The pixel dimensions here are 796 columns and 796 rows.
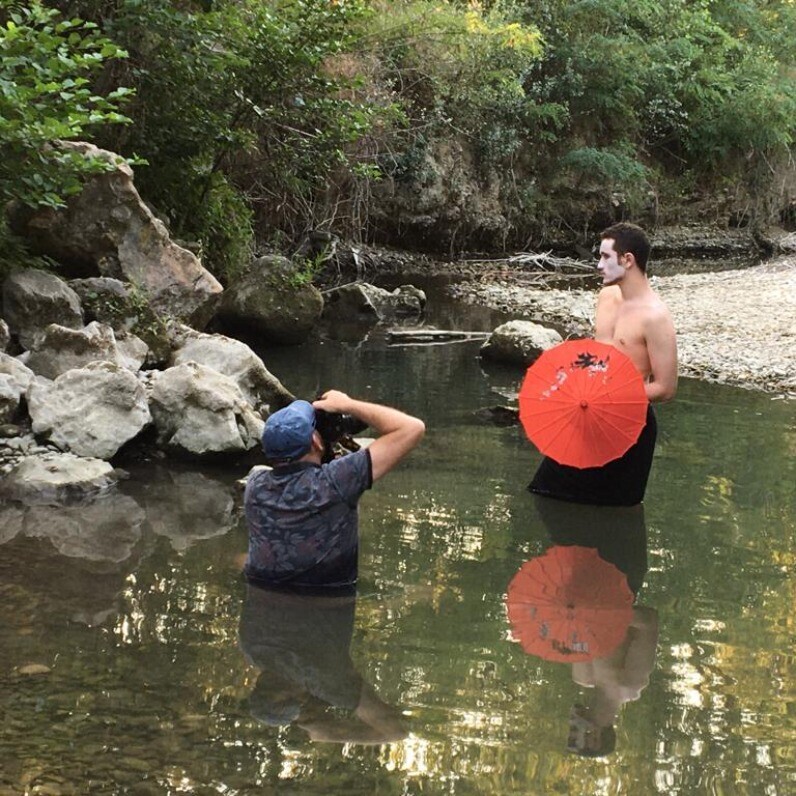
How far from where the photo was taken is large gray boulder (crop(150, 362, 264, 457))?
802 cm

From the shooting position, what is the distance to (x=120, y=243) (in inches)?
448

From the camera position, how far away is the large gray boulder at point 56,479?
22.9 ft

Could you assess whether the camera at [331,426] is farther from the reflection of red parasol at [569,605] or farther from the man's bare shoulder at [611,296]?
the man's bare shoulder at [611,296]

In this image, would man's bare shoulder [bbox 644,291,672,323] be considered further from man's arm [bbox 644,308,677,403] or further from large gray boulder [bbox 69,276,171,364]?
large gray boulder [bbox 69,276,171,364]

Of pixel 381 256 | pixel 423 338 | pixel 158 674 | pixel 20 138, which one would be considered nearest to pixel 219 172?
pixel 423 338

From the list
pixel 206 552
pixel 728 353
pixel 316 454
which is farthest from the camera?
pixel 728 353

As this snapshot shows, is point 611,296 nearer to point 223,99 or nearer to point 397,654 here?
point 397,654

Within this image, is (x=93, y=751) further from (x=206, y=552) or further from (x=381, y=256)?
(x=381, y=256)

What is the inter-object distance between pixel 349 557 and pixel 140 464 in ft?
9.92

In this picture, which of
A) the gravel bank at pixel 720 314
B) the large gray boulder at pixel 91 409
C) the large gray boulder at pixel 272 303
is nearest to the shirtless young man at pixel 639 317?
the large gray boulder at pixel 91 409

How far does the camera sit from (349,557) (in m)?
5.43

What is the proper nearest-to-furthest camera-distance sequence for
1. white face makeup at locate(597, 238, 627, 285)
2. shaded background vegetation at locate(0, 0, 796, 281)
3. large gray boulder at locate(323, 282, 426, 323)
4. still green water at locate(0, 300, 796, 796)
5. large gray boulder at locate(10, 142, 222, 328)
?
1. still green water at locate(0, 300, 796, 796)
2. white face makeup at locate(597, 238, 627, 285)
3. large gray boulder at locate(10, 142, 222, 328)
4. shaded background vegetation at locate(0, 0, 796, 281)
5. large gray boulder at locate(323, 282, 426, 323)

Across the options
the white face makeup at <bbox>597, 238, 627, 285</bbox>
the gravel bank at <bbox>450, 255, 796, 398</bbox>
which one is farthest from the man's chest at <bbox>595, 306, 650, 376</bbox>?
the gravel bank at <bbox>450, 255, 796, 398</bbox>

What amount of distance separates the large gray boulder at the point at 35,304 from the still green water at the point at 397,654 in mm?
2265
